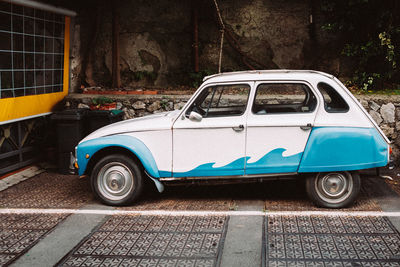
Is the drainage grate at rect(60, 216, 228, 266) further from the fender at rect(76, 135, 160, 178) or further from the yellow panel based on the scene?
the yellow panel

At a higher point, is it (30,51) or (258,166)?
(30,51)

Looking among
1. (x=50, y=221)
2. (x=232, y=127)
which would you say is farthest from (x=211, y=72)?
(x=50, y=221)

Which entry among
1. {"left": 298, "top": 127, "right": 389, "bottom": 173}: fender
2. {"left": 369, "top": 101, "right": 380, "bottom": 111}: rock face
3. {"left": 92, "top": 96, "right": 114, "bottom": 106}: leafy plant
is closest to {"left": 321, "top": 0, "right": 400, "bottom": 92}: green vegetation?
{"left": 369, "top": 101, "right": 380, "bottom": 111}: rock face

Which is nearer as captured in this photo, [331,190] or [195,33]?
[331,190]

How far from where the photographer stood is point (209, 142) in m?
6.13

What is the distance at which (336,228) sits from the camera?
539 centimetres

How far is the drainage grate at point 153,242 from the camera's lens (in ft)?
15.0

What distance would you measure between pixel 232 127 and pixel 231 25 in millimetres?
5119

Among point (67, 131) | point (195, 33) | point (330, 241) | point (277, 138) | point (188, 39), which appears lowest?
point (330, 241)

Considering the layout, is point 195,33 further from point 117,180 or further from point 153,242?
point 153,242

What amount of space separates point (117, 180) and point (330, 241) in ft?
9.51

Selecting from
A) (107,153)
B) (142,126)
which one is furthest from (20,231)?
(142,126)

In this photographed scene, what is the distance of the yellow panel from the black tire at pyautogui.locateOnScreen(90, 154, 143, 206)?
94.8 inches

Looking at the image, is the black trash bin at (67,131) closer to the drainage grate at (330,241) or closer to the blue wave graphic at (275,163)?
the blue wave graphic at (275,163)
